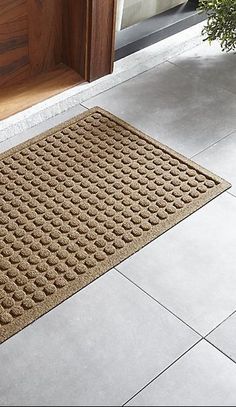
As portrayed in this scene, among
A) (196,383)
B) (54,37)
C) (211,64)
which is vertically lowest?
(196,383)

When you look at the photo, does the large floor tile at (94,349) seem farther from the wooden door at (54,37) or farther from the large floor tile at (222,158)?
the wooden door at (54,37)

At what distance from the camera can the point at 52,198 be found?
189 centimetres

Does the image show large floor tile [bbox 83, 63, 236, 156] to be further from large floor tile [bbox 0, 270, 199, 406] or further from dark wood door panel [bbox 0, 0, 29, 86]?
large floor tile [bbox 0, 270, 199, 406]

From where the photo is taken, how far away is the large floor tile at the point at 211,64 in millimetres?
2416

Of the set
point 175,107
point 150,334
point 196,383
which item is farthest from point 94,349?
point 175,107

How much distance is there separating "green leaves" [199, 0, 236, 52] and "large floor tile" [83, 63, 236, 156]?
17 cm

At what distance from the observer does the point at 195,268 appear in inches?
67.4

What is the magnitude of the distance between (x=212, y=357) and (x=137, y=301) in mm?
228

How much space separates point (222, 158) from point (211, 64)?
1.86 feet

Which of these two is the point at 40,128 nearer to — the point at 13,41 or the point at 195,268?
the point at 13,41

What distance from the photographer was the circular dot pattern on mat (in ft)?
5.45

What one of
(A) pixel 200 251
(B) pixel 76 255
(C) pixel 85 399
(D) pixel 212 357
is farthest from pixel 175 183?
(C) pixel 85 399

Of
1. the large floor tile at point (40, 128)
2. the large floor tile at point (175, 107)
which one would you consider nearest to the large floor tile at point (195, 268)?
the large floor tile at point (175, 107)

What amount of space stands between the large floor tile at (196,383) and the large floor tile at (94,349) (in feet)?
0.08
